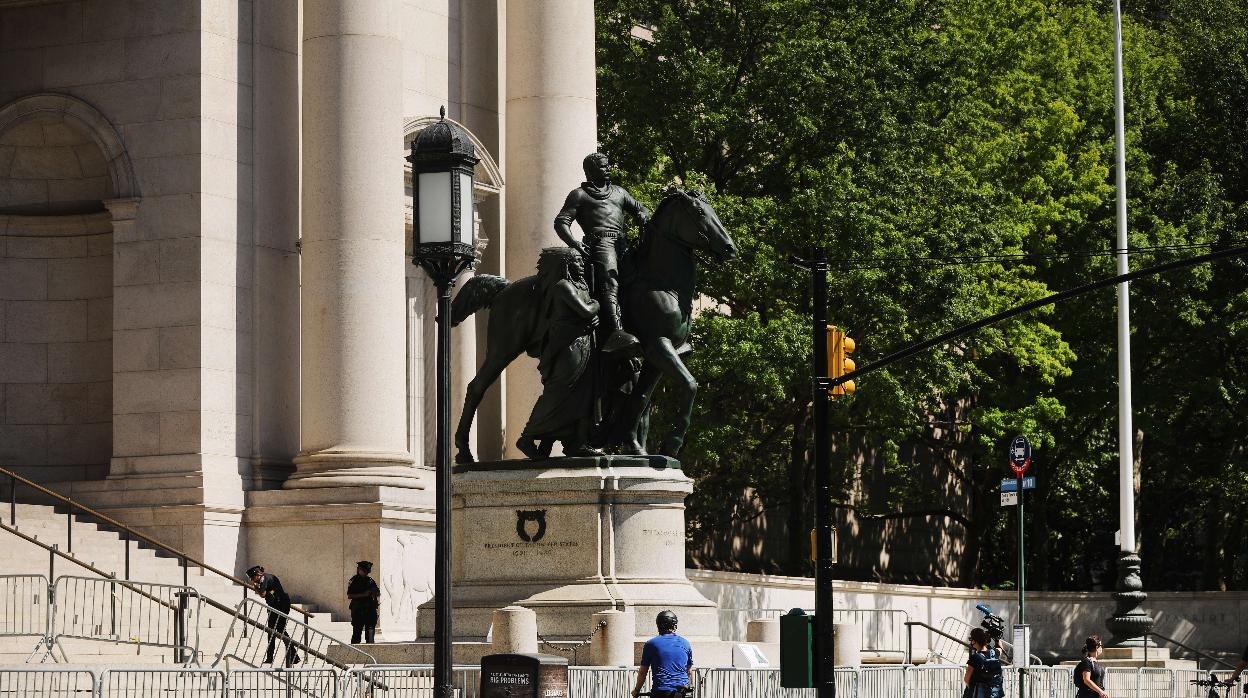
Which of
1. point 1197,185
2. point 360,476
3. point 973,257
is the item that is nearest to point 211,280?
point 360,476

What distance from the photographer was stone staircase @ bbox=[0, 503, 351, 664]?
91.5ft

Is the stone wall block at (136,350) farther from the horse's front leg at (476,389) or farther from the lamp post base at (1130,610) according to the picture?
the lamp post base at (1130,610)

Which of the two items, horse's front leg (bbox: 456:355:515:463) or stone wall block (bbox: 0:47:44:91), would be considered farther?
stone wall block (bbox: 0:47:44:91)

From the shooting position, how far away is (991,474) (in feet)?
181

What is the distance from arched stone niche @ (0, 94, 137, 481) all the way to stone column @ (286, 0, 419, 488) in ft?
12.7

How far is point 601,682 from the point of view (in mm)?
22016

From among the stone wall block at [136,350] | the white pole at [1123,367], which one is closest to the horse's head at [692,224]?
the stone wall block at [136,350]

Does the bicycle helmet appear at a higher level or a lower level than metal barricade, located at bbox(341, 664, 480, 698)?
higher

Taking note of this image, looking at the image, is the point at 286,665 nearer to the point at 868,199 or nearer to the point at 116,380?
the point at 116,380

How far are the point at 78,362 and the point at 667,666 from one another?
1899 cm

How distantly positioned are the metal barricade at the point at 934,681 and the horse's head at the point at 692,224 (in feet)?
17.4

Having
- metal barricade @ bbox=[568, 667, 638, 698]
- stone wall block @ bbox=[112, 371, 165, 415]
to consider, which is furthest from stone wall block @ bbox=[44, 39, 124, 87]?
metal barricade @ bbox=[568, 667, 638, 698]

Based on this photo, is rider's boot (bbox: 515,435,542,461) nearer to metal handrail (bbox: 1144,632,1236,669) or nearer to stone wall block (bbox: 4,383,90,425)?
stone wall block (bbox: 4,383,90,425)

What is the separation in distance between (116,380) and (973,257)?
54.7 ft
